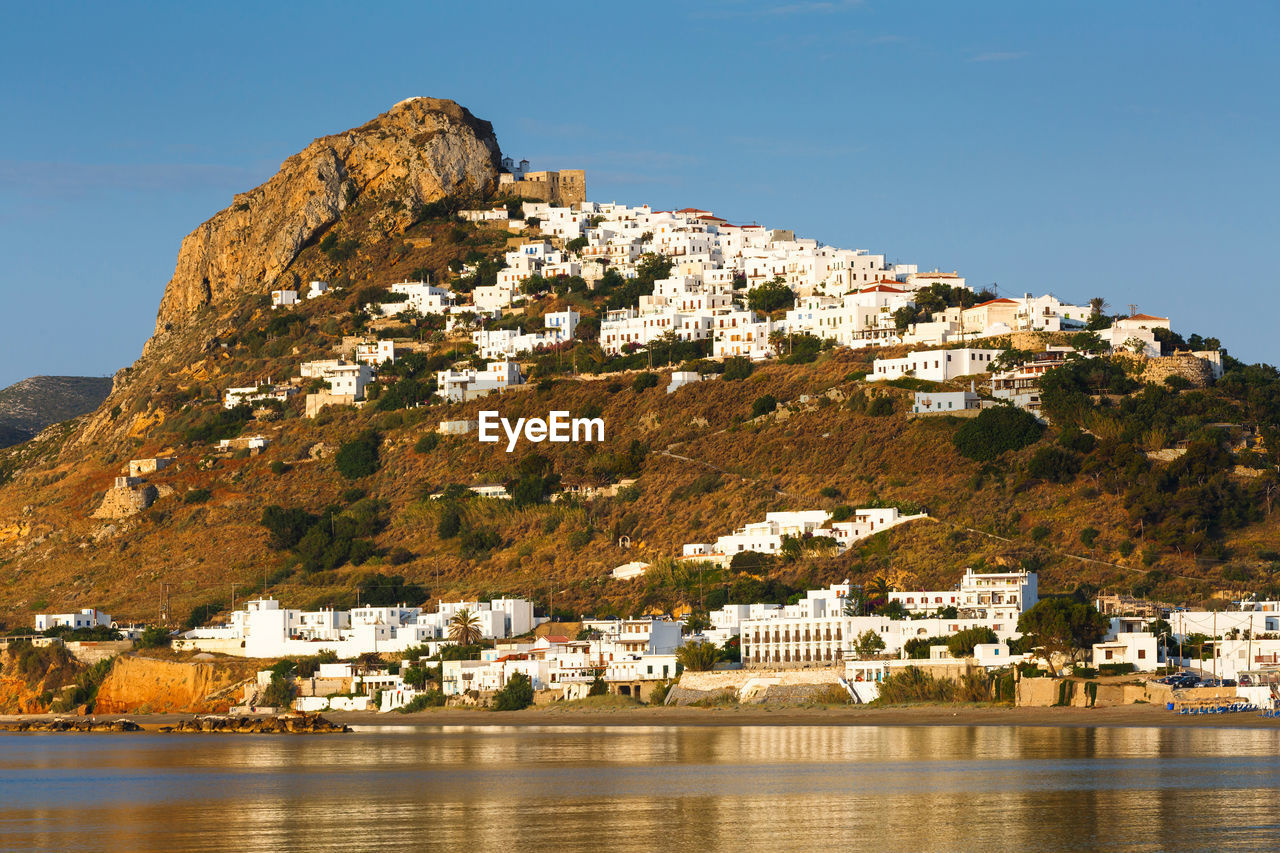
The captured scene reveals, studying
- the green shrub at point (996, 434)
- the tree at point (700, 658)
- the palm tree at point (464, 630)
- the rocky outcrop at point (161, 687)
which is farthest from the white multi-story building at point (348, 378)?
the tree at point (700, 658)

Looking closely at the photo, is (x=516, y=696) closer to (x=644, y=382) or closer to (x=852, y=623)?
(x=852, y=623)

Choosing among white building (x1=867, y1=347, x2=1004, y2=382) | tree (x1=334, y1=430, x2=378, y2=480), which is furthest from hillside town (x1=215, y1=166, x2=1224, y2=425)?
tree (x1=334, y1=430, x2=378, y2=480)

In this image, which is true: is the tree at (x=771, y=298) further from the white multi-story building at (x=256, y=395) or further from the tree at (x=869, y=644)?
the tree at (x=869, y=644)

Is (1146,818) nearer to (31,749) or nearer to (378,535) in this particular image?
(31,749)

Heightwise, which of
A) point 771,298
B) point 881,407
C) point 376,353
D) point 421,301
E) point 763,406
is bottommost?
point 881,407

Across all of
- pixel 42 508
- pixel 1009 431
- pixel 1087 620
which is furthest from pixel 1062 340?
pixel 42 508

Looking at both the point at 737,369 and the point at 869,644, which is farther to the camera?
the point at 737,369

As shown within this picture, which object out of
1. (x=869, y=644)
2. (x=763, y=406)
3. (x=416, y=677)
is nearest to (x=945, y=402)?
(x=763, y=406)

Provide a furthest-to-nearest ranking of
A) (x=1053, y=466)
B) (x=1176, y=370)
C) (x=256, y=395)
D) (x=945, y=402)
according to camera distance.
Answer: (x=256, y=395) → (x=945, y=402) → (x=1176, y=370) → (x=1053, y=466)
